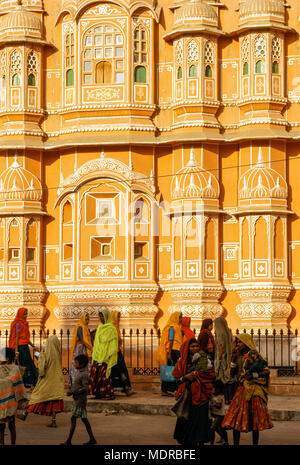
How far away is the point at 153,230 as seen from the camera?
2923 cm

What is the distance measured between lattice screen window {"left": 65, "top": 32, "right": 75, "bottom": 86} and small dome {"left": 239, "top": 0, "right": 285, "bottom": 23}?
4.46 meters

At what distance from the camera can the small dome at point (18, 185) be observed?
97.1 feet

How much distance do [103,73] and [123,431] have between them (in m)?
13.6

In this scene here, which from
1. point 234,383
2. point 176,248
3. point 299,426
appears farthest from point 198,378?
point 176,248

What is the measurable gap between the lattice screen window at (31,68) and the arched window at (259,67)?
5.86 meters

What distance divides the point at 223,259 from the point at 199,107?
154 inches

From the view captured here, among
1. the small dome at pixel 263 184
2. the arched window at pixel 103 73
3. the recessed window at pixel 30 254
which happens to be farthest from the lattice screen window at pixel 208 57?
the recessed window at pixel 30 254

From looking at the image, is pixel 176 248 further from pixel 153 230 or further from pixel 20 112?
pixel 20 112

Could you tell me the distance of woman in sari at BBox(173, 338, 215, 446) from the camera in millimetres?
15188

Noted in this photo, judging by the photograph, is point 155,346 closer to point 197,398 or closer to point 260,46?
point 260,46

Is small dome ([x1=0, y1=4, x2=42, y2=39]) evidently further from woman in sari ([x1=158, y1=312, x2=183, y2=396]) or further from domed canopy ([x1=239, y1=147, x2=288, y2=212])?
woman in sari ([x1=158, y1=312, x2=183, y2=396])

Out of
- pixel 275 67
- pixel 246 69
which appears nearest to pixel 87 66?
pixel 246 69

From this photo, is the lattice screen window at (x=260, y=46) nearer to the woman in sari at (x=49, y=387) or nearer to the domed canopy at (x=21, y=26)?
the domed canopy at (x=21, y=26)

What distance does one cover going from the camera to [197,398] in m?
15.2
